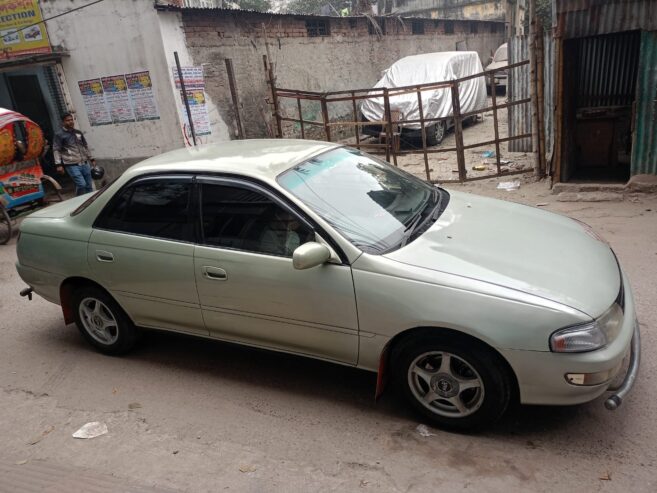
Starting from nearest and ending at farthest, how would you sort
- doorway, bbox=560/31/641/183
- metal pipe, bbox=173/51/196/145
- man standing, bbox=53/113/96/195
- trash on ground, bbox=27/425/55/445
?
trash on ground, bbox=27/425/55/445 → doorway, bbox=560/31/641/183 → man standing, bbox=53/113/96/195 → metal pipe, bbox=173/51/196/145

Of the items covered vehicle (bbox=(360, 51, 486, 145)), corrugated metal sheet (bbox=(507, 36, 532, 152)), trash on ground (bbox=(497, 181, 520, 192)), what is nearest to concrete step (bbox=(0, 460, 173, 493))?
trash on ground (bbox=(497, 181, 520, 192))

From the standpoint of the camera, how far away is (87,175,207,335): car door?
3.39m

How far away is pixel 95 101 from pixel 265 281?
9665 millimetres

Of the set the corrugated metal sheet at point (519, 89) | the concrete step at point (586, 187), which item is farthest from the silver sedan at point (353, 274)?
the corrugated metal sheet at point (519, 89)

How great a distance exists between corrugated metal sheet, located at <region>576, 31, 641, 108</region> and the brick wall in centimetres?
686

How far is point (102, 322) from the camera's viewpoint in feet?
13.2

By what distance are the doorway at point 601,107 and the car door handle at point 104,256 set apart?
20.5ft

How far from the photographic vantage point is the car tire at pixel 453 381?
262 centimetres

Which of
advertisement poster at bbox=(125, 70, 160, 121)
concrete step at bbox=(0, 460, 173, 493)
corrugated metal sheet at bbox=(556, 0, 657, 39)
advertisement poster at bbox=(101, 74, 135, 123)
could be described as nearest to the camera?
concrete step at bbox=(0, 460, 173, 493)

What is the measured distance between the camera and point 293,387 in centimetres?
345

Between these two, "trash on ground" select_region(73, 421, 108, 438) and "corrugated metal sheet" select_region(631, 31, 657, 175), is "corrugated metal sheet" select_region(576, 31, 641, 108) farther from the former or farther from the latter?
"trash on ground" select_region(73, 421, 108, 438)

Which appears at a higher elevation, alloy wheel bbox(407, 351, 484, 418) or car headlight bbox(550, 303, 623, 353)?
car headlight bbox(550, 303, 623, 353)

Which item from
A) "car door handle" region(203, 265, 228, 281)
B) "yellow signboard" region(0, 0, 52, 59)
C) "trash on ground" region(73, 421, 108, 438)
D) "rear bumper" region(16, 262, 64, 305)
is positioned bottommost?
"trash on ground" region(73, 421, 108, 438)

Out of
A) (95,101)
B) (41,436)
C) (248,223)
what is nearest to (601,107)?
(248,223)
